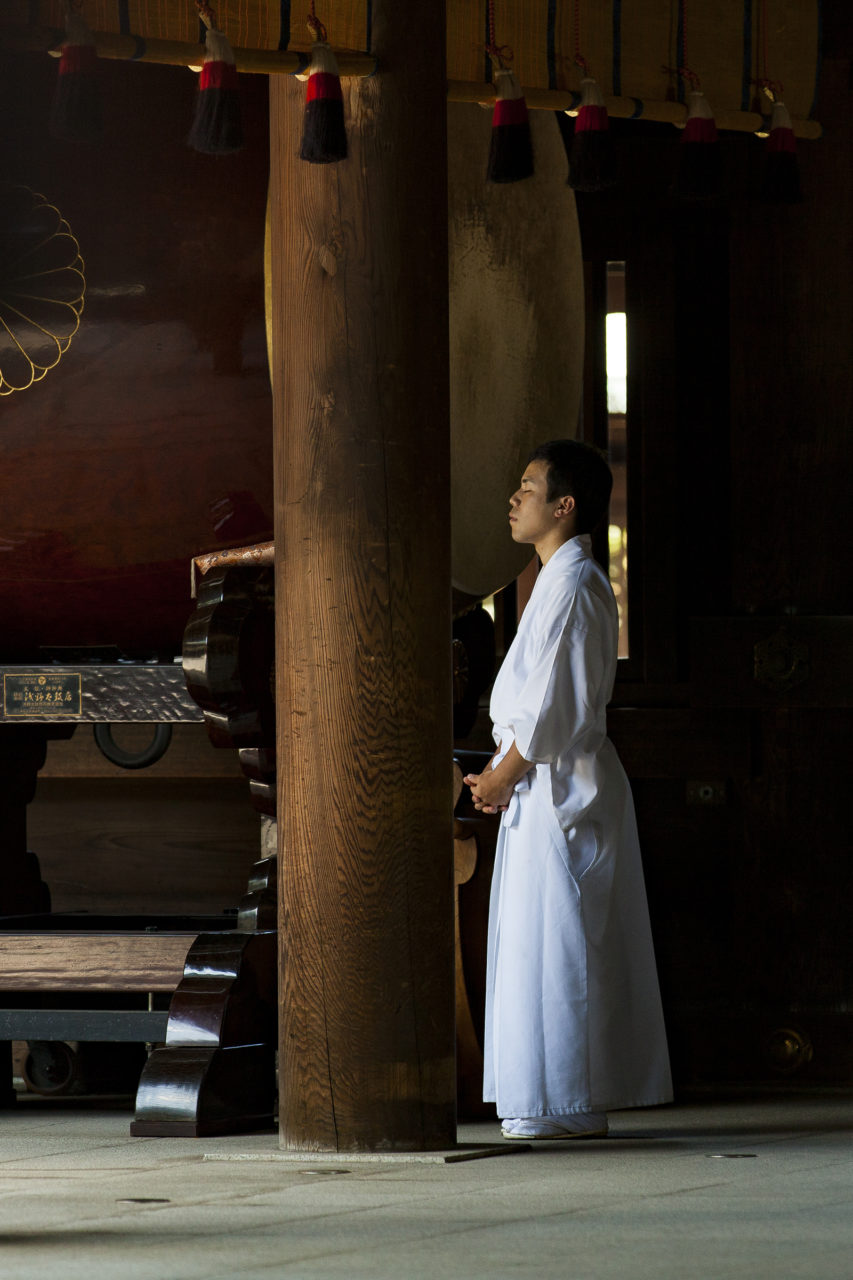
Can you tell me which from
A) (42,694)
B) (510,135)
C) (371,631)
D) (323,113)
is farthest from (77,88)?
(42,694)

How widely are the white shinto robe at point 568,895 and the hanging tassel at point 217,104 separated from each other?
932 mm

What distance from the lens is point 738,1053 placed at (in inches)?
169

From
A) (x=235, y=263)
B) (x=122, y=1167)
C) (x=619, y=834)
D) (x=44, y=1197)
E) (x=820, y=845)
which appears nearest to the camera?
(x=44, y=1197)

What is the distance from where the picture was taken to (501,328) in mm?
3947

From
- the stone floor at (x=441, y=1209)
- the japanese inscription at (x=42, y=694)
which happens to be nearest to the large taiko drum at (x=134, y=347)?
the japanese inscription at (x=42, y=694)

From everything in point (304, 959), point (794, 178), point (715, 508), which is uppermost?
point (794, 178)

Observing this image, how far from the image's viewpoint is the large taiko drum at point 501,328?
388 cm

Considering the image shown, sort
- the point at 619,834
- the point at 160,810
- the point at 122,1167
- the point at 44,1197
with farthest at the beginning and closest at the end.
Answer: the point at 160,810
the point at 619,834
the point at 122,1167
the point at 44,1197

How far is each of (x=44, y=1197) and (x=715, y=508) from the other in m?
2.34

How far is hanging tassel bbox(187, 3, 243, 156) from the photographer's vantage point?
9.16 ft

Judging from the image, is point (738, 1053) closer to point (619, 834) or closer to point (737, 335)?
point (619, 834)

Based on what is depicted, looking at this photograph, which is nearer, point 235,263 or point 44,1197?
point 44,1197

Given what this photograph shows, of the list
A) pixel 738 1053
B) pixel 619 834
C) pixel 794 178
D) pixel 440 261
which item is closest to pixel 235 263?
pixel 440 261

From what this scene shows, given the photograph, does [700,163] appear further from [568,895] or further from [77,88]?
[568,895]
